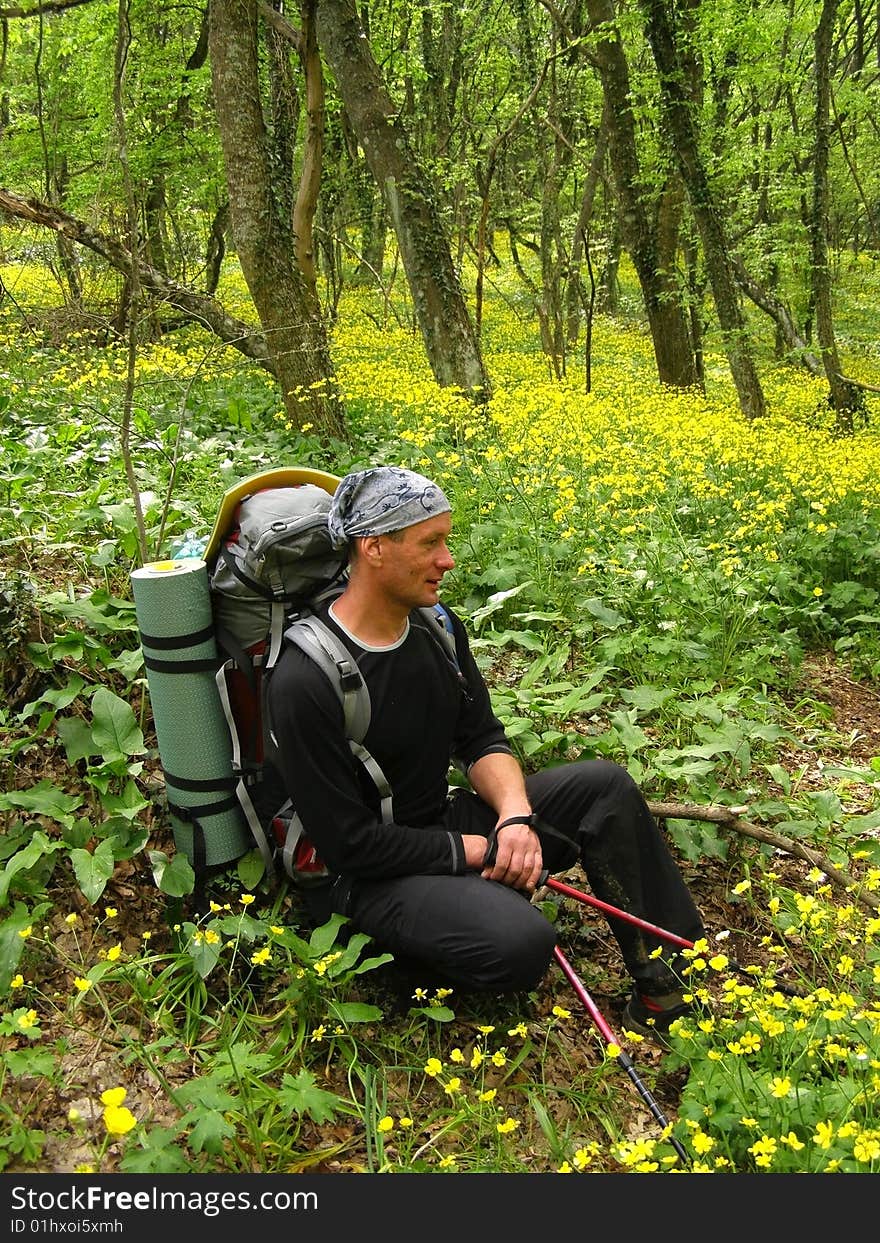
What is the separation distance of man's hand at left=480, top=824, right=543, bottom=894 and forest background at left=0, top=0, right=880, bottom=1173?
15.5 inches

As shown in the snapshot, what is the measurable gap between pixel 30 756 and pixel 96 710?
453 mm

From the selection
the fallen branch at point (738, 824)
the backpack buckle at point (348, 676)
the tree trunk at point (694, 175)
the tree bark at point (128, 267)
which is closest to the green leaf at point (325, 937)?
the backpack buckle at point (348, 676)

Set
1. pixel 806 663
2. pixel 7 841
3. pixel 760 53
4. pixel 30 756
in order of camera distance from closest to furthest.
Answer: pixel 7 841 → pixel 30 756 → pixel 806 663 → pixel 760 53

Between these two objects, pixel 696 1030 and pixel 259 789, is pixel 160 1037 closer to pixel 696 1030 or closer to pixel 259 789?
pixel 259 789

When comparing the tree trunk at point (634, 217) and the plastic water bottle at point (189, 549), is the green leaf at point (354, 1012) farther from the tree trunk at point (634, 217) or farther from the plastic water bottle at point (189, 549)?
the tree trunk at point (634, 217)

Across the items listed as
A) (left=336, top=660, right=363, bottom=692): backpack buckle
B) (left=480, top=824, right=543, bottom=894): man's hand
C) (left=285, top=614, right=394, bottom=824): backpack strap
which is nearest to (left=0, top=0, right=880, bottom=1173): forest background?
(left=480, top=824, right=543, bottom=894): man's hand

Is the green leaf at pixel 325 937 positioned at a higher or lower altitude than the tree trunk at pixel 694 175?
lower

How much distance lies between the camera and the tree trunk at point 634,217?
10.8 meters

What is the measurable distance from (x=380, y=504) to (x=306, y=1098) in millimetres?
1502

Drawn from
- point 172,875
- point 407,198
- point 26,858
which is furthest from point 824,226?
point 26,858

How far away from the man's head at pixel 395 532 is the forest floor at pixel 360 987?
1.14 m

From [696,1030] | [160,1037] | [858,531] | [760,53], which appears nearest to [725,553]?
[858,531]

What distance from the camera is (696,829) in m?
3.38

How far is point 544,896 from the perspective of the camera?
324 cm
